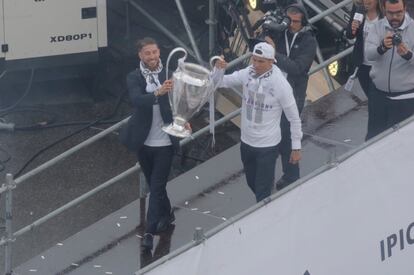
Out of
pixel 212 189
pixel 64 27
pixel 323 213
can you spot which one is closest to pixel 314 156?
pixel 212 189

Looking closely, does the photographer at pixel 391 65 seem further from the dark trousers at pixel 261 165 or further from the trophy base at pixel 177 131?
the trophy base at pixel 177 131

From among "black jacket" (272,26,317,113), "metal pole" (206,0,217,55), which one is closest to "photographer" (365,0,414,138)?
"black jacket" (272,26,317,113)

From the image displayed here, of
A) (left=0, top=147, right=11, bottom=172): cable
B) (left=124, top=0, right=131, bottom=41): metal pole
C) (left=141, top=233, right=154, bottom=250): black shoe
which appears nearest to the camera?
(left=141, top=233, right=154, bottom=250): black shoe

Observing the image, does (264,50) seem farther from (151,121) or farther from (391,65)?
(391,65)

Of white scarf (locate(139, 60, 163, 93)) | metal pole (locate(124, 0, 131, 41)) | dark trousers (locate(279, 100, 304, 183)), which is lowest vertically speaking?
metal pole (locate(124, 0, 131, 41))

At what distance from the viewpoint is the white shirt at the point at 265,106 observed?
8.98 meters

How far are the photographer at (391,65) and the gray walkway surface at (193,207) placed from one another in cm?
50

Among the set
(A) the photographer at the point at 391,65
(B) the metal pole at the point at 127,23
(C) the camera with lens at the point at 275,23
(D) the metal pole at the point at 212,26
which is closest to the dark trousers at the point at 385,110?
(A) the photographer at the point at 391,65

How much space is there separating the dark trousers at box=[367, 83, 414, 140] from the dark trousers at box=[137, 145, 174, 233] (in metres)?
1.58

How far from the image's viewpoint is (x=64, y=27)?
13750 mm

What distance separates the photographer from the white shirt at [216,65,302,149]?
8.98 m

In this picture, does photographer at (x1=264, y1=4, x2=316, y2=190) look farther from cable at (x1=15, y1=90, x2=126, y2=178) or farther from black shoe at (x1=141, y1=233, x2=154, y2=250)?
cable at (x1=15, y1=90, x2=126, y2=178)

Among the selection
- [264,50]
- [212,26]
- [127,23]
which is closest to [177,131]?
[264,50]

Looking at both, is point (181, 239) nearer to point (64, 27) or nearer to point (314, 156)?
point (314, 156)
